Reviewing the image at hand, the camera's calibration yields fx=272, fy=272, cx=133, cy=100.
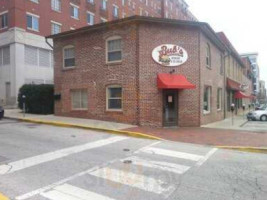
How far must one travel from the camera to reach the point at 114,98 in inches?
618

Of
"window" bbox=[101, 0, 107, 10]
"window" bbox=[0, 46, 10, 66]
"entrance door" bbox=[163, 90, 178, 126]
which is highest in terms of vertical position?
"window" bbox=[101, 0, 107, 10]

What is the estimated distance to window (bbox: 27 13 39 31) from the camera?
2848 cm

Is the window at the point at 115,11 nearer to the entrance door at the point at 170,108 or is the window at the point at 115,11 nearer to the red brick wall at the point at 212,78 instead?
the red brick wall at the point at 212,78

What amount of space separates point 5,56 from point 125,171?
87.2 ft

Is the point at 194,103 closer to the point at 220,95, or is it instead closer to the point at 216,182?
the point at 220,95

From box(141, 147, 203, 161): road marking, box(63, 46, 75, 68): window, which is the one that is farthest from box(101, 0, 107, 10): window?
box(141, 147, 203, 161): road marking

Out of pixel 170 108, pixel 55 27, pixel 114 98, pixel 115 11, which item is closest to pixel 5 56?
pixel 55 27

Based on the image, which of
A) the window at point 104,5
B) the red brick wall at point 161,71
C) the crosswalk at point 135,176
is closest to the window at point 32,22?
the window at point 104,5

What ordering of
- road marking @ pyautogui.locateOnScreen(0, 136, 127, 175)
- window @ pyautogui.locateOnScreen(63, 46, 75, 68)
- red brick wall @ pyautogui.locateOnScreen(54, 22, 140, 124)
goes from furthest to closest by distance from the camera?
window @ pyautogui.locateOnScreen(63, 46, 75, 68), red brick wall @ pyautogui.locateOnScreen(54, 22, 140, 124), road marking @ pyautogui.locateOnScreen(0, 136, 127, 175)

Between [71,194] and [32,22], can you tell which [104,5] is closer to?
[32,22]

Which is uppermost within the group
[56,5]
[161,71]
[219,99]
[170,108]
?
[56,5]

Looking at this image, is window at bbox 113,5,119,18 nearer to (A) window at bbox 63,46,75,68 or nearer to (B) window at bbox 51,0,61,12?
(B) window at bbox 51,0,61,12

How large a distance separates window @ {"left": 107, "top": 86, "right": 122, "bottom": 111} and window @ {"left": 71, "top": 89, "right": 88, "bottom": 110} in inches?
71.5

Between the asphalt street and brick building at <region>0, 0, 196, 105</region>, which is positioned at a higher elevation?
brick building at <region>0, 0, 196, 105</region>
